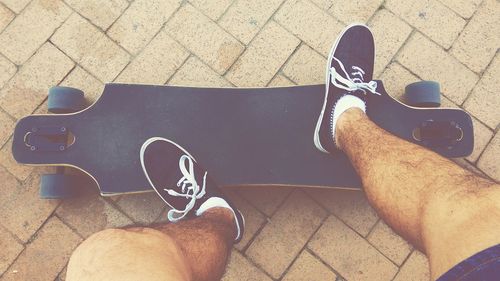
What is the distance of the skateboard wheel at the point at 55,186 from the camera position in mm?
2133

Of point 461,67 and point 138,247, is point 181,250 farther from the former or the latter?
point 461,67

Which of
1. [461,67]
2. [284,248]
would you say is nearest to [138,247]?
[284,248]

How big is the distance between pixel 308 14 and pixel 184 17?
65 centimetres

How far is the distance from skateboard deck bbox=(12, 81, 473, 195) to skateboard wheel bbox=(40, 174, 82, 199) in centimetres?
9

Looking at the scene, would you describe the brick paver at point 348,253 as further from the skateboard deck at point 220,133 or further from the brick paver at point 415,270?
the skateboard deck at point 220,133

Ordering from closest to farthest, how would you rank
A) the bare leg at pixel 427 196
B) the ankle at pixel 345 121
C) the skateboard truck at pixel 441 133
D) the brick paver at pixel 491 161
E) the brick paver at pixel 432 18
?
the bare leg at pixel 427 196
the ankle at pixel 345 121
the skateboard truck at pixel 441 133
the brick paver at pixel 491 161
the brick paver at pixel 432 18

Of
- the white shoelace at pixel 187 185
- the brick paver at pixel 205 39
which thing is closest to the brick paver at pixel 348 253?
the white shoelace at pixel 187 185

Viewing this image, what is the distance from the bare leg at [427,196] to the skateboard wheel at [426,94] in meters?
0.39

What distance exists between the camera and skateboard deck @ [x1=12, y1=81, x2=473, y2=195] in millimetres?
2105

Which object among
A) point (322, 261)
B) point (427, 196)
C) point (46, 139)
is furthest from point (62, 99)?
point (427, 196)

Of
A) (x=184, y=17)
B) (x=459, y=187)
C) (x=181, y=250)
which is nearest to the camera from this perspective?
(x=459, y=187)

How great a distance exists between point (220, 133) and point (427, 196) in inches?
39.3

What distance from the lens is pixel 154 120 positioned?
2.15 metres

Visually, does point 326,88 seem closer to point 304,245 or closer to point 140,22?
point 304,245
